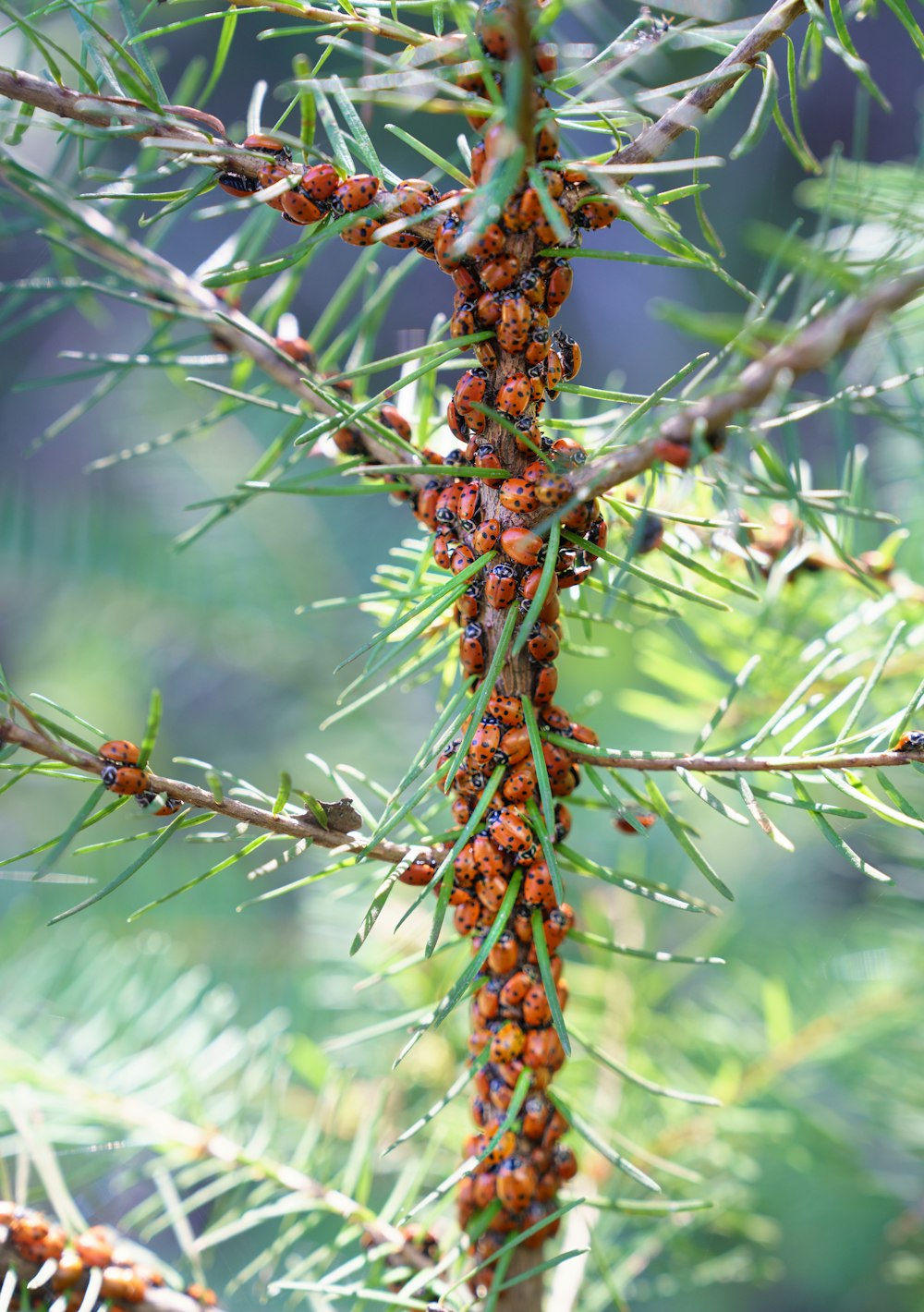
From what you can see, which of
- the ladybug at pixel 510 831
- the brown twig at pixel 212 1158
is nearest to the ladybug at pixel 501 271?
the ladybug at pixel 510 831

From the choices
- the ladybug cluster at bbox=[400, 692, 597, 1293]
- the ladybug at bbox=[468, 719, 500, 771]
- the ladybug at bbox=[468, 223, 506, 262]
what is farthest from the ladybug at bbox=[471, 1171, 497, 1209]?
the ladybug at bbox=[468, 223, 506, 262]

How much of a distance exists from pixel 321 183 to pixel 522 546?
82 millimetres

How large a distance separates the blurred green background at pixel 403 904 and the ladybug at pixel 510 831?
6 centimetres

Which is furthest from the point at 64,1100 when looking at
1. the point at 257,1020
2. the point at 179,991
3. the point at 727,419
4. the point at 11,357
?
the point at 11,357

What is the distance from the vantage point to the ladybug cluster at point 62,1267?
0.81ft

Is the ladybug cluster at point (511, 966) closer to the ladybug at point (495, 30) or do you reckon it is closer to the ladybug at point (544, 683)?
the ladybug at point (544, 683)

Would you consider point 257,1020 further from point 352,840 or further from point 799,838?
point 799,838

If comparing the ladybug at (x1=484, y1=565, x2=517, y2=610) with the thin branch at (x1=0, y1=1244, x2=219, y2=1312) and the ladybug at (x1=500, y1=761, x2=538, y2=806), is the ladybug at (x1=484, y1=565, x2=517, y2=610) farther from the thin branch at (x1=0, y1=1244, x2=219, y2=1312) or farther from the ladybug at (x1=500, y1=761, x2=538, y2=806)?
the thin branch at (x1=0, y1=1244, x2=219, y2=1312)

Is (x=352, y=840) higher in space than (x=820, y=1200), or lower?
higher

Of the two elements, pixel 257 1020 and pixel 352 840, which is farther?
pixel 257 1020

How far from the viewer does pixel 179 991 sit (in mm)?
411

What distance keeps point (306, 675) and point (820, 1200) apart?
55 cm

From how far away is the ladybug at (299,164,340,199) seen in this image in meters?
0.20

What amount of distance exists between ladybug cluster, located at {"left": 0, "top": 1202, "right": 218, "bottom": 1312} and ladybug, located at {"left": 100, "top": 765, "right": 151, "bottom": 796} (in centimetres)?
13
